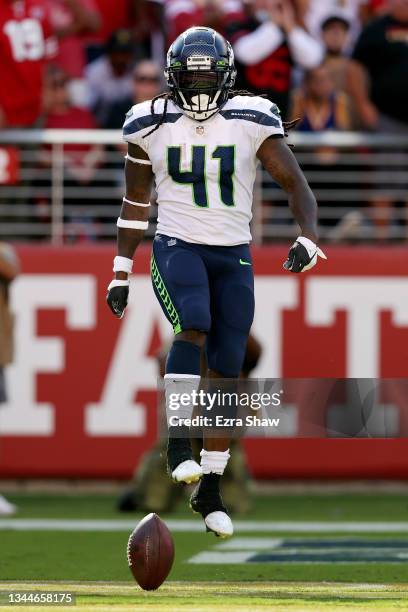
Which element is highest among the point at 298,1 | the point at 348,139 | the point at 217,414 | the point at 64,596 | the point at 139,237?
the point at 298,1

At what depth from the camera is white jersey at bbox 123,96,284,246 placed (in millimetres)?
7277

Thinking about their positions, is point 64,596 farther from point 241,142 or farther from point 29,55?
point 29,55

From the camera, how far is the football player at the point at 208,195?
7184 mm

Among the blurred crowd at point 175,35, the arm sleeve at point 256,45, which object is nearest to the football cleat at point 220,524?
the blurred crowd at point 175,35

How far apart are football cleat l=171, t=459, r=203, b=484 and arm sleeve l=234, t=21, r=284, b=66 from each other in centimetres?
564

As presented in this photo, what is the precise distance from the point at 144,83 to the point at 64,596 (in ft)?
19.5

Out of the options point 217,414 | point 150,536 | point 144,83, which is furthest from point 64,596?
point 144,83

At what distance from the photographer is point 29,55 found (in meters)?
12.0

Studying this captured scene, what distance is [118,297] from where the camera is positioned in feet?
24.5

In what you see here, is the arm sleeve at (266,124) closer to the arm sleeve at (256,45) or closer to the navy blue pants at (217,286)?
the navy blue pants at (217,286)

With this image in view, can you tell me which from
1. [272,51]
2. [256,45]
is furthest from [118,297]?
[272,51]

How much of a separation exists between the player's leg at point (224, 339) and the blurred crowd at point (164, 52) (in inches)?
182

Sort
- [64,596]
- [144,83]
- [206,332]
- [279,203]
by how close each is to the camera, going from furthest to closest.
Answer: [279,203]
[144,83]
[206,332]
[64,596]

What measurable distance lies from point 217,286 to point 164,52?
5.63 m
